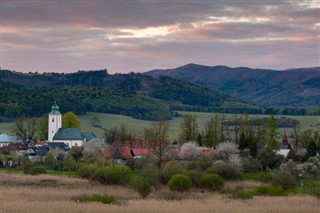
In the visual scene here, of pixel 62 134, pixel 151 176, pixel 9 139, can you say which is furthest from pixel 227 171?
pixel 9 139

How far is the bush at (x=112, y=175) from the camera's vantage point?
6016cm

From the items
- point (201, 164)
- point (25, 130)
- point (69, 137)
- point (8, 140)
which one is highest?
point (25, 130)

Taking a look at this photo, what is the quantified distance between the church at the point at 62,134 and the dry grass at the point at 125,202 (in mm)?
66207

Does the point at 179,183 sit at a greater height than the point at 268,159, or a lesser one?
lesser

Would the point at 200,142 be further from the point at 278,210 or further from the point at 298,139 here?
the point at 278,210

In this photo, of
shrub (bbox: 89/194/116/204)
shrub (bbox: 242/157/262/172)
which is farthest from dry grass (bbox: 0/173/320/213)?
shrub (bbox: 242/157/262/172)

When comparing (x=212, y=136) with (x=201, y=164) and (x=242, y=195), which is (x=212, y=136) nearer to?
(x=201, y=164)

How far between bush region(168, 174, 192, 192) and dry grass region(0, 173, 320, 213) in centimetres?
71

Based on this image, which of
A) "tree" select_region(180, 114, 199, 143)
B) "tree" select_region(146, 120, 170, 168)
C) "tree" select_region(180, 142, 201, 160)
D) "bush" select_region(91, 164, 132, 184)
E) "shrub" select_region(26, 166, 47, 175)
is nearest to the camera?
"bush" select_region(91, 164, 132, 184)

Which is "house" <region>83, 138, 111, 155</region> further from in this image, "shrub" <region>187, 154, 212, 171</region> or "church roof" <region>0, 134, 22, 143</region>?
"shrub" <region>187, 154, 212, 171</region>

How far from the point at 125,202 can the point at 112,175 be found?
1504 centimetres

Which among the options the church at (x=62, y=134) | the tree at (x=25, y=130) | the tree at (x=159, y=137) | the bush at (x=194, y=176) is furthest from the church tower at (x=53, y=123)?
the bush at (x=194, y=176)

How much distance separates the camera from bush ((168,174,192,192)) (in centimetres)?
5425

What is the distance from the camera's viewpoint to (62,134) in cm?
13000
